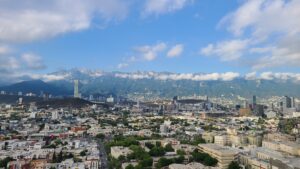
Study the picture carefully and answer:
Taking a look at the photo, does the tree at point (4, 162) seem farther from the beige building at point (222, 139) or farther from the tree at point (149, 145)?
the beige building at point (222, 139)

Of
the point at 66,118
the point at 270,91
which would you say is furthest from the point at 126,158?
the point at 270,91

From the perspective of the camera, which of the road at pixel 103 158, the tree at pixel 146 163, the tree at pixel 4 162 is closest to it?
the tree at pixel 146 163

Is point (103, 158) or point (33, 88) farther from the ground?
point (33, 88)

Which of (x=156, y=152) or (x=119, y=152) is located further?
(x=156, y=152)

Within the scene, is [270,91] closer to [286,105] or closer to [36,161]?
[286,105]

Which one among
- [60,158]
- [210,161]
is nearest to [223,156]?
[210,161]

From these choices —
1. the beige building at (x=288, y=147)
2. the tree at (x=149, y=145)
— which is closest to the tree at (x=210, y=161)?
the tree at (x=149, y=145)

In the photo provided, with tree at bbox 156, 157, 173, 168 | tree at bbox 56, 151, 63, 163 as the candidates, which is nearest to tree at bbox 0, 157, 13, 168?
tree at bbox 56, 151, 63, 163

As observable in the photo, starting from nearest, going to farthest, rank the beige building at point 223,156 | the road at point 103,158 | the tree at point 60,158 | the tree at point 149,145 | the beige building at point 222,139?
the road at point 103,158
the beige building at point 223,156
the tree at point 60,158
the tree at point 149,145
the beige building at point 222,139

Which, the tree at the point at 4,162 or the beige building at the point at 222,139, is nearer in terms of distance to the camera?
the tree at the point at 4,162

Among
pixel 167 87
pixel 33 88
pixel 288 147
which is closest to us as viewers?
pixel 288 147

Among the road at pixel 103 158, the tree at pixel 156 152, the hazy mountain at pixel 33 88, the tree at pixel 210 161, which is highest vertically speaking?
the hazy mountain at pixel 33 88

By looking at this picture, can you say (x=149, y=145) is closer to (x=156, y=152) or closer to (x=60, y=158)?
(x=156, y=152)
